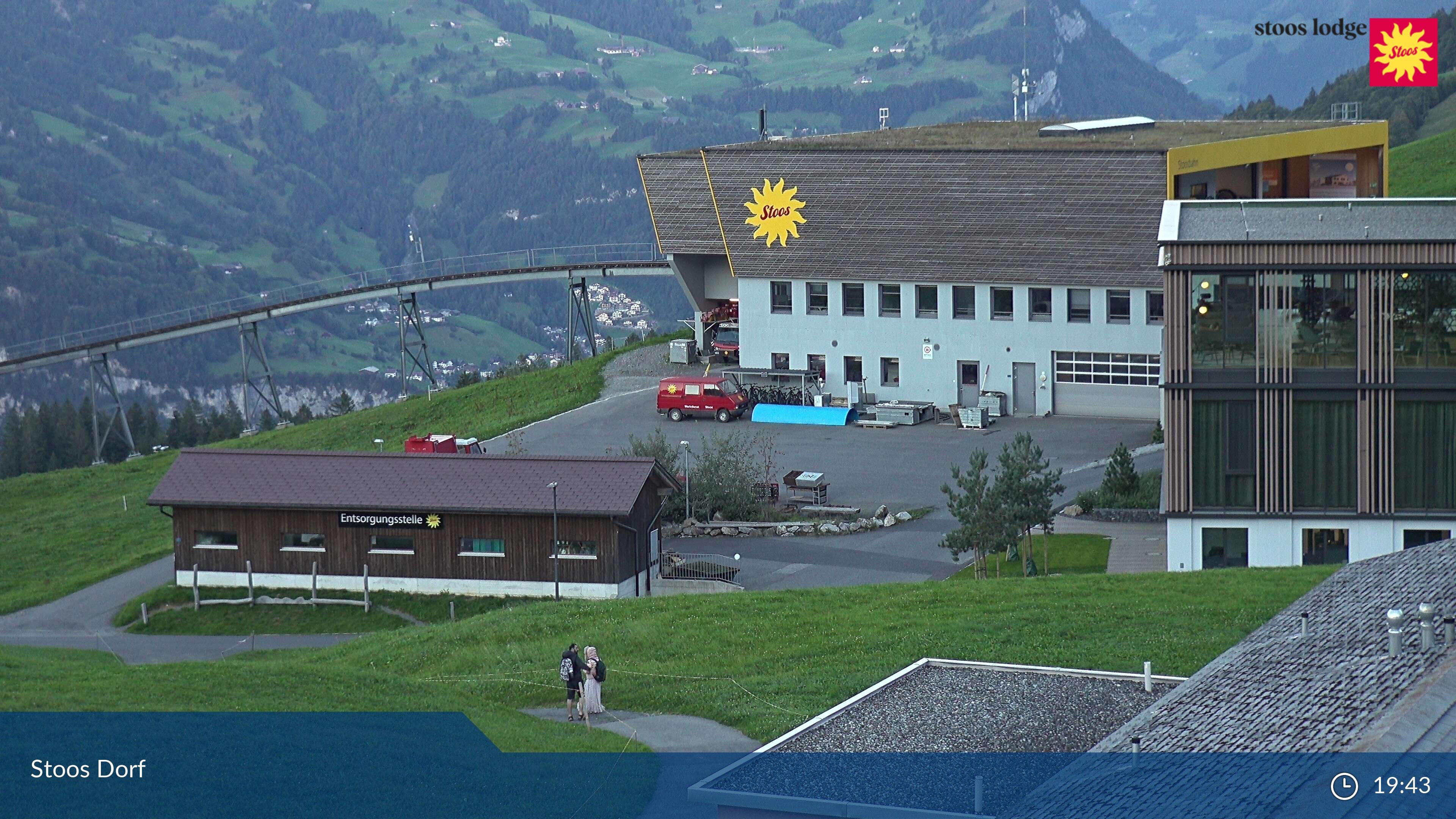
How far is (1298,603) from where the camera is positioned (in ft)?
83.3

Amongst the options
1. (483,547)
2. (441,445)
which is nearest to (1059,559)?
(483,547)

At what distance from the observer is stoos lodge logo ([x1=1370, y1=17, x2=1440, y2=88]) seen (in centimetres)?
9075

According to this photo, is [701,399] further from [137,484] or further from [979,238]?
[137,484]

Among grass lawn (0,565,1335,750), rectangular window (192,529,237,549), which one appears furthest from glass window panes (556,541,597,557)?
rectangular window (192,529,237,549)

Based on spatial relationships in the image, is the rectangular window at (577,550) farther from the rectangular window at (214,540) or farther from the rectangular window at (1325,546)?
the rectangular window at (1325,546)

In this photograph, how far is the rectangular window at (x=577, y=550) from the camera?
42781 mm

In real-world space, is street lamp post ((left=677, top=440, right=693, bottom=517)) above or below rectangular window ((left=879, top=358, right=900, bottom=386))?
below

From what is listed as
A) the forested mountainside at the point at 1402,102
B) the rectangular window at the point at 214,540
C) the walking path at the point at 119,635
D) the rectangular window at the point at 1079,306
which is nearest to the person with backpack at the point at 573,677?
the walking path at the point at 119,635

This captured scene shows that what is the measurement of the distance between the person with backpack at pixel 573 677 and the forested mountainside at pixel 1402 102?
102510 mm

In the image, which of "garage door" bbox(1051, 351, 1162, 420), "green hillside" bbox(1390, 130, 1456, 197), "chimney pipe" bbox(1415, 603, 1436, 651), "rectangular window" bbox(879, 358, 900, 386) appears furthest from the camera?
"green hillside" bbox(1390, 130, 1456, 197)

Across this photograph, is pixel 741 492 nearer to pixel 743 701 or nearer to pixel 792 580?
pixel 792 580

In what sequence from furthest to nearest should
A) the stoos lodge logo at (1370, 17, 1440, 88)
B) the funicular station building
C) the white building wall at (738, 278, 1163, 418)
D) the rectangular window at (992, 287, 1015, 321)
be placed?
the stoos lodge logo at (1370, 17, 1440, 88) < the rectangular window at (992, 287, 1015, 321) < the white building wall at (738, 278, 1163, 418) < the funicular station building

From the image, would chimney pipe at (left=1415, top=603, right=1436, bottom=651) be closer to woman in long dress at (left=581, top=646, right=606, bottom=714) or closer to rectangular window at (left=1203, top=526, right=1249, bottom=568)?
woman in long dress at (left=581, top=646, right=606, bottom=714)

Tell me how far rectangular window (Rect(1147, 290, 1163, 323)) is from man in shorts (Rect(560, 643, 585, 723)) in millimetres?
33298
